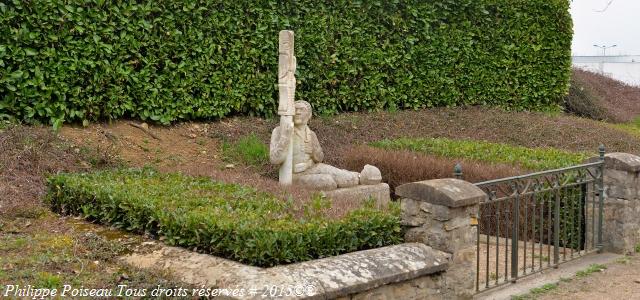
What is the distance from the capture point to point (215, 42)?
11797 millimetres

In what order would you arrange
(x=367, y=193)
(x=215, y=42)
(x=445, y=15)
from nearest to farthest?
(x=367, y=193), (x=215, y=42), (x=445, y=15)

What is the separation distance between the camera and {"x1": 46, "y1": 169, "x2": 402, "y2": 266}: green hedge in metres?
5.42

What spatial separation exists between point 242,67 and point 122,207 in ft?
19.3

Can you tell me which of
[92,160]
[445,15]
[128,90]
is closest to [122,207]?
[92,160]

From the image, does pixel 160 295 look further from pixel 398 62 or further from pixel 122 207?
pixel 398 62

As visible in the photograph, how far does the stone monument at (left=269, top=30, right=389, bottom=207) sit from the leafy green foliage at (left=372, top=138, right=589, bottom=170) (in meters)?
1.99

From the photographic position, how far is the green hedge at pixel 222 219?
542cm

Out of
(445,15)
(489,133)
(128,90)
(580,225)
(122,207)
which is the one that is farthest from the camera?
(445,15)

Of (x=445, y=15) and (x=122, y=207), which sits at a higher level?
(x=445, y=15)

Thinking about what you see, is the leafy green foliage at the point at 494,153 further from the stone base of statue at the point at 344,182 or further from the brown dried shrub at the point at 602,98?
the brown dried shrub at the point at 602,98

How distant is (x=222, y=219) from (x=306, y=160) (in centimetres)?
345

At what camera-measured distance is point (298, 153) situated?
905 centimetres

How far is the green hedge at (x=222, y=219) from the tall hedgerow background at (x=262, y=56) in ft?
9.04

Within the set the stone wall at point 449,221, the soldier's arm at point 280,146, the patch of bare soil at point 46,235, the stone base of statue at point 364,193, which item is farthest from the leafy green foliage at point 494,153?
the patch of bare soil at point 46,235
